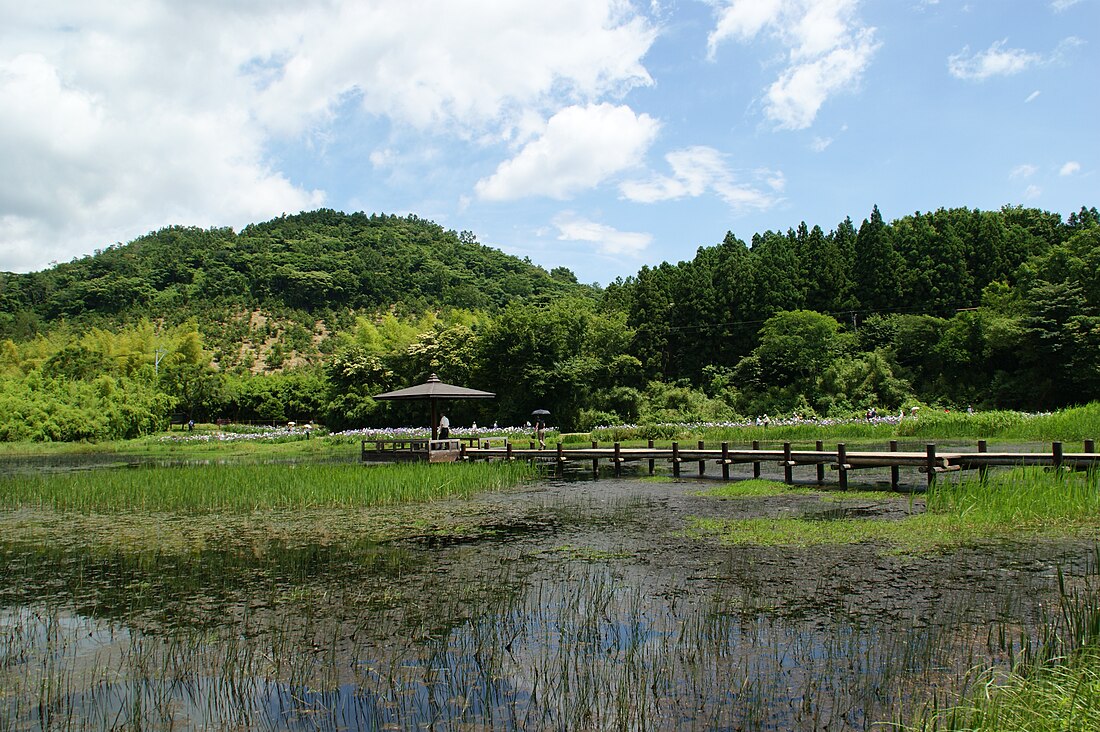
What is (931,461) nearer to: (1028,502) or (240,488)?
(1028,502)

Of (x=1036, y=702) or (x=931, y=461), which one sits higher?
(x=931, y=461)

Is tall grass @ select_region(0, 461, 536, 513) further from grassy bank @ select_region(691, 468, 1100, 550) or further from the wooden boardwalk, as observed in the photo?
grassy bank @ select_region(691, 468, 1100, 550)

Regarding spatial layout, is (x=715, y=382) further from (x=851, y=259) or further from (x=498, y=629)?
(x=498, y=629)

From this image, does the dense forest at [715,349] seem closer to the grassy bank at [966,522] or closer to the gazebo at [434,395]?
the gazebo at [434,395]

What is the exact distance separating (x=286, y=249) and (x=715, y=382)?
62059 mm

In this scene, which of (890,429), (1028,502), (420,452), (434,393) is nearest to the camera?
(1028,502)

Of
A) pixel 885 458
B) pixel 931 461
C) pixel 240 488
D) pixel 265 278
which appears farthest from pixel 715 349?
pixel 265 278

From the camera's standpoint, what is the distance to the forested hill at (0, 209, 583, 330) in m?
71.5

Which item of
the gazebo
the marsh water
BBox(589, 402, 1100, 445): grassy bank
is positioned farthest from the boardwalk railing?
the marsh water

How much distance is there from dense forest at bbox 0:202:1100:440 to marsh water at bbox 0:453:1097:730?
25.9 meters

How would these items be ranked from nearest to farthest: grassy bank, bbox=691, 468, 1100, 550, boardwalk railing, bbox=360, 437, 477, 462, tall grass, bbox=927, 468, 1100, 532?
grassy bank, bbox=691, 468, 1100, 550
tall grass, bbox=927, 468, 1100, 532
boardwalk railing, bbox=360, 437, 477, 462

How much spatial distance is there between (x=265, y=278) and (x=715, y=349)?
166 ft

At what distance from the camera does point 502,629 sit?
658cm

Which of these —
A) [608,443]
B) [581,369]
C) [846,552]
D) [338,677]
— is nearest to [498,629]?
[338,677]
